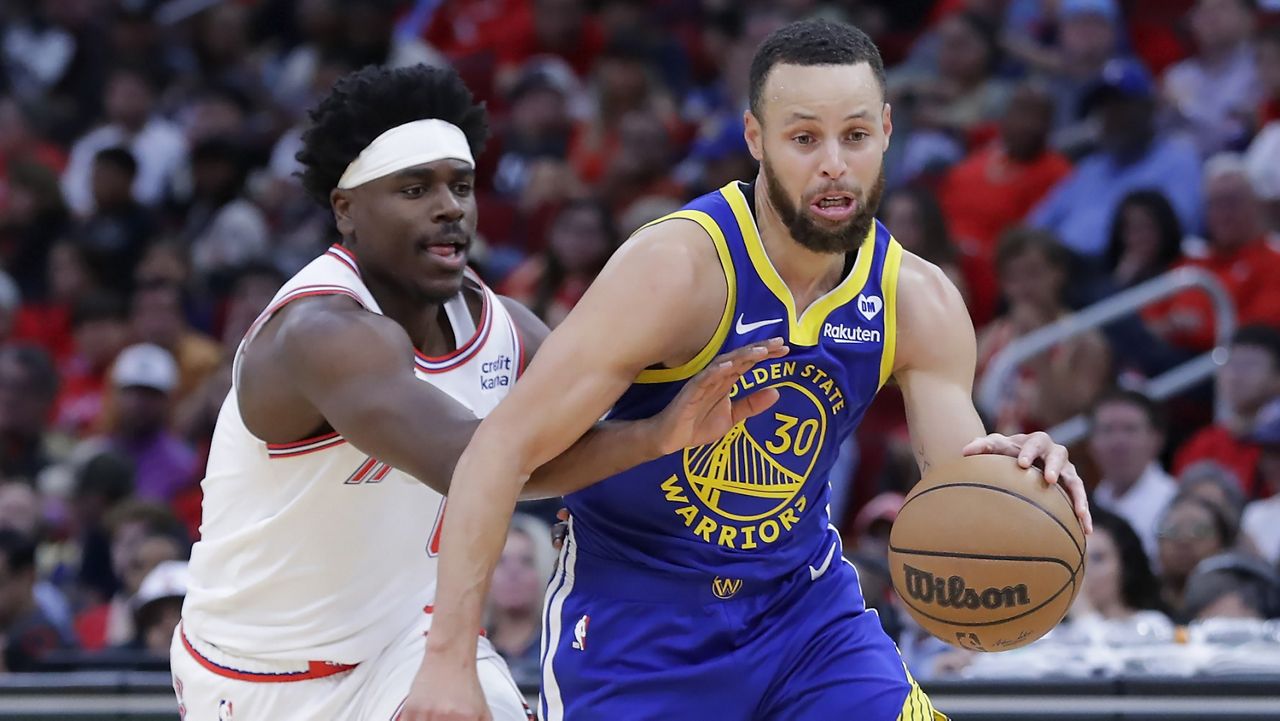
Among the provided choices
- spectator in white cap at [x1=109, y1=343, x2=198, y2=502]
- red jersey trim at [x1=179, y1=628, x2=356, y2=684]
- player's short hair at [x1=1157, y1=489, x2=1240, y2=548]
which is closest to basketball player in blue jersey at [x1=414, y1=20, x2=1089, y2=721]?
red jersey trim at [x1=179, y1=628, x2=356, y2=684]

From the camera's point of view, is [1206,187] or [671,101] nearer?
[1206,187]

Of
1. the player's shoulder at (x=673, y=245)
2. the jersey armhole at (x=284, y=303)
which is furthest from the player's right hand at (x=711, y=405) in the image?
the jersey armhole at (x=284, y=303)

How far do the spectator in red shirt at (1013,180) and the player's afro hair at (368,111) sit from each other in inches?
198

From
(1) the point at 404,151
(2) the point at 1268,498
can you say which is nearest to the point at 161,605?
(1) the point at 404,151

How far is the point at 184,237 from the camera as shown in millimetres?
11578

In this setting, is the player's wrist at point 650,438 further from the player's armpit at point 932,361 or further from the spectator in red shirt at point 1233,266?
the spectator in red shirt at point 1233,266

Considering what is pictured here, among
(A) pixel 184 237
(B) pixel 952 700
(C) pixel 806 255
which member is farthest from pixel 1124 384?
(A) pixel 184 237

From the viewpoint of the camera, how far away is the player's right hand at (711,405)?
3.46 metres

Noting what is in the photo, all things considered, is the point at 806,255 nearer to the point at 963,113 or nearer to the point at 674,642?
the point at 674,642

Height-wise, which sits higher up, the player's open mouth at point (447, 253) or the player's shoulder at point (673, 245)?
the player's shoulder at point (673, 245)

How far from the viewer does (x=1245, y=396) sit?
7.16m

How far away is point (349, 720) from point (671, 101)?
7.35m

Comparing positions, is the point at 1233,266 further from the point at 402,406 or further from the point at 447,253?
the point at 402,406

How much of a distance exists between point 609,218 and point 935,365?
5097 mm
